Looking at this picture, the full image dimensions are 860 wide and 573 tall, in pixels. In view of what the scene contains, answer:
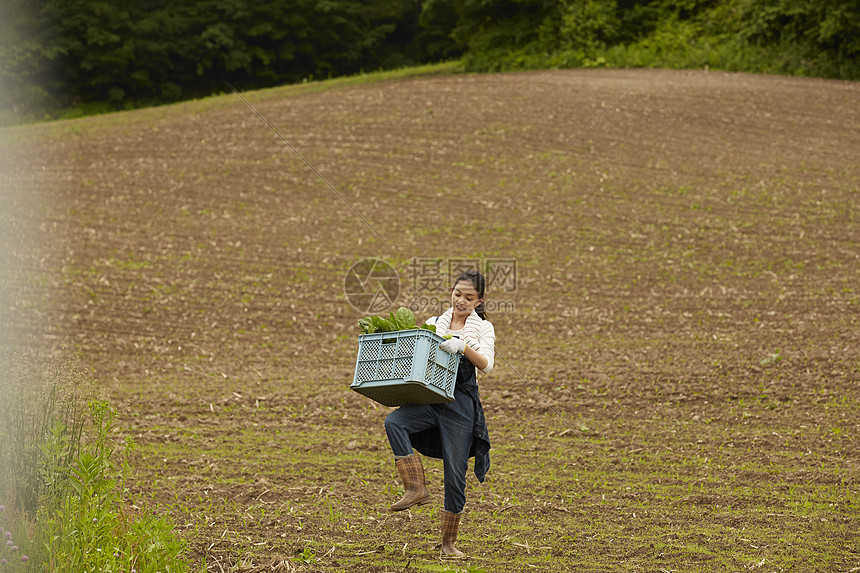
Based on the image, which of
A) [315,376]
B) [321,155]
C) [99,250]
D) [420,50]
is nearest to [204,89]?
[420,50]

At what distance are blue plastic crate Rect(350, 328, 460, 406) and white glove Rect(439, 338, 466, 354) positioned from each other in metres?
0.02

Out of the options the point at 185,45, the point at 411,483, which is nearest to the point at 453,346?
the point at 411,483

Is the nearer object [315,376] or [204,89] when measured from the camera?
[315,376]

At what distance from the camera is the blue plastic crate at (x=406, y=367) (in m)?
3.73

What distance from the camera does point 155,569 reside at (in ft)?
12.6

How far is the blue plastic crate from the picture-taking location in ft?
12.3

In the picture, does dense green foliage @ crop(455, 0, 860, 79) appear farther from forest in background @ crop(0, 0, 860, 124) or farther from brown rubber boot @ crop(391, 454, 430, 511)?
brown rubber boot @ crop(391, 454, 430, 511)

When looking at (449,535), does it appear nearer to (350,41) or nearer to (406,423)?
(406,423)

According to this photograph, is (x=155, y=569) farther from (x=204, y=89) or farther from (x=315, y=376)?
(x=204, y=89)

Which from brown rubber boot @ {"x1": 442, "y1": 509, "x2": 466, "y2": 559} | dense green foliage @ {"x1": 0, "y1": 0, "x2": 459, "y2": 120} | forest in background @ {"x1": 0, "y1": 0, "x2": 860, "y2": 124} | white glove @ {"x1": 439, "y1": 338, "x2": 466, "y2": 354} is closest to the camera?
white glove @ {"x1": 439, "y1": 338, "x2": 466, "y2": 354}

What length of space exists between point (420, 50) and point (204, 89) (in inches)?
415
